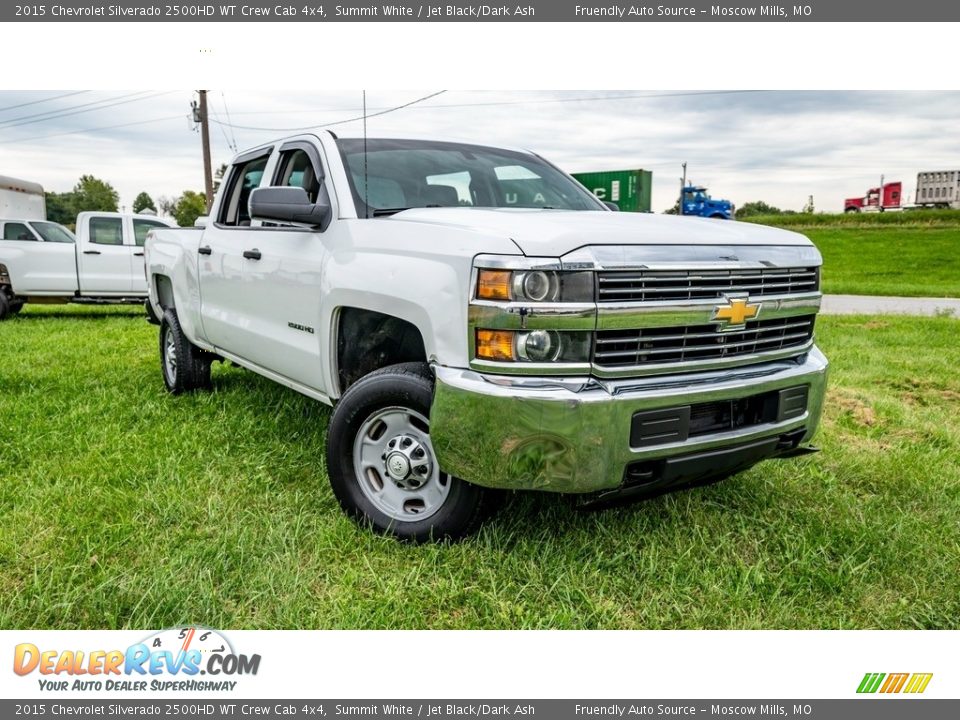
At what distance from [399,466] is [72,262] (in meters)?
11.4

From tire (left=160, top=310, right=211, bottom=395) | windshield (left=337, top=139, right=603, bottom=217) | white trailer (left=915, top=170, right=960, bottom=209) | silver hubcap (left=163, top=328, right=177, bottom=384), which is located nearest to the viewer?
windshield (left=337, top=139, right=603, bottom=217)

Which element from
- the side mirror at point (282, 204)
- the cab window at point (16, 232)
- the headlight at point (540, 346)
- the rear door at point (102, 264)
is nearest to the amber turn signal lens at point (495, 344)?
the headlight at point (540, 346)

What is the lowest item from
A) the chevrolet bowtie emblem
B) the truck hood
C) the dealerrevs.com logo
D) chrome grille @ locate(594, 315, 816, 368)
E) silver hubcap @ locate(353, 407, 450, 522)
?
the dealerrevs.com logo

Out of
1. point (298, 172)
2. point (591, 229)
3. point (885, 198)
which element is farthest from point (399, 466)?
point (885, 198)

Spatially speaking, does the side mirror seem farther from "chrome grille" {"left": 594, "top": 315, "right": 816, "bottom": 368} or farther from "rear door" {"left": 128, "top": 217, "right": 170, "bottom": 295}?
"rear door" {"left": 128, "top": 217, "right": 170, "bottom": 295}

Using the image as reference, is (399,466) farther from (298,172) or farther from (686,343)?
(298,172)

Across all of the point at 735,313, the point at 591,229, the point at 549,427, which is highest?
the point at 591,229

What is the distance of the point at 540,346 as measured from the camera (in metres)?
2.64

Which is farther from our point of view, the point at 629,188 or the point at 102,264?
the point at 629,188

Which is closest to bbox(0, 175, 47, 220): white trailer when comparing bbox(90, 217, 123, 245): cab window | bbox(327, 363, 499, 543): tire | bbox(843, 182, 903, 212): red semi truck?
bbox(90, 217, 123, 245): cab window

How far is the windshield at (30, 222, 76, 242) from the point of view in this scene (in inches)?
492

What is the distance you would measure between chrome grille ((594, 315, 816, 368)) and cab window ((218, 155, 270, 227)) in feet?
11.0

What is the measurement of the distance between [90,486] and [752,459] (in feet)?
10.6

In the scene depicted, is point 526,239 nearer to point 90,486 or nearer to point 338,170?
point 338,170
